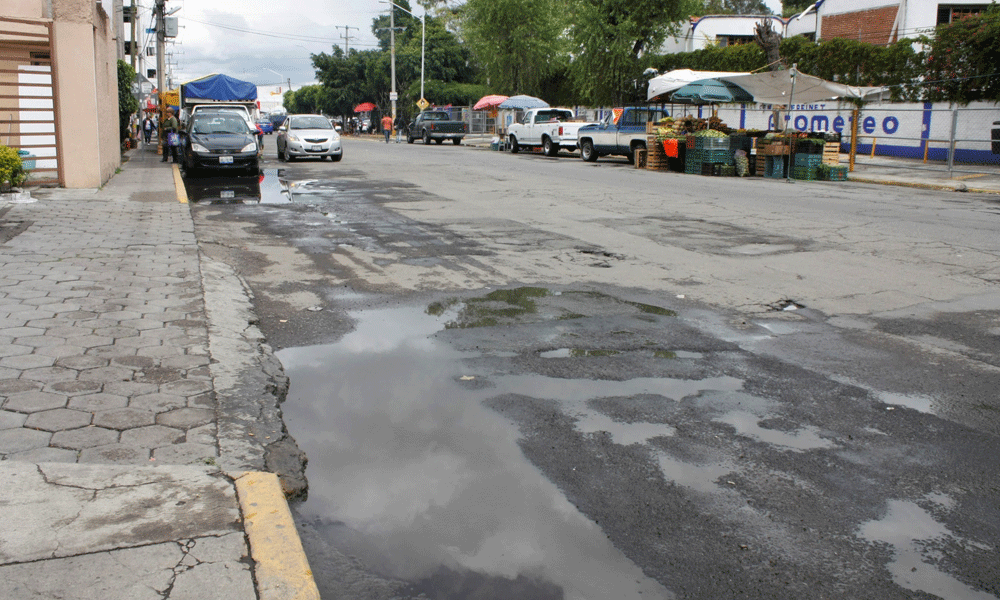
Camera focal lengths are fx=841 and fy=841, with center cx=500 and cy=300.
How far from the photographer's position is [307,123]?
2780cm

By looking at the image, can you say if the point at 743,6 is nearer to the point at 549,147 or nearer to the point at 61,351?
the point at 549,147

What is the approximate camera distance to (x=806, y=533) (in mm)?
3424

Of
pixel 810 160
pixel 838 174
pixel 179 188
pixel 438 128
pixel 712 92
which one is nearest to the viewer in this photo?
pixel 179 188

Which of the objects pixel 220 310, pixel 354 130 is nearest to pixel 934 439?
pixel 220 310

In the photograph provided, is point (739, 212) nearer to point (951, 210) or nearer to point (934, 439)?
point (951, 210)

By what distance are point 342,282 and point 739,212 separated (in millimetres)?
7968

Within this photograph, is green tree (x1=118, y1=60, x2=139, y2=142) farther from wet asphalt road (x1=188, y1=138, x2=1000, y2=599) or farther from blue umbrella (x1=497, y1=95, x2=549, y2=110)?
wet asphalt road (x1=188, y1=138, x2=1000, y2=599)

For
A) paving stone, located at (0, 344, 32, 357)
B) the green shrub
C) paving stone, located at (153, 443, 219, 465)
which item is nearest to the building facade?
the green shrub

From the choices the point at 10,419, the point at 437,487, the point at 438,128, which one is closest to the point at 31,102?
the point at 10,419

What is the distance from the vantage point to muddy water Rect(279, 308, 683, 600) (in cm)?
315

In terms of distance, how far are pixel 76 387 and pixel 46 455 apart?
0.95 metres

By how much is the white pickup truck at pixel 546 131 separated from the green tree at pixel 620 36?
6608mm

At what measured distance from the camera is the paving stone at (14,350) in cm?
525

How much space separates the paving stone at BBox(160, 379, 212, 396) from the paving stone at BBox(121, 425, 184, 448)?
510 millimetres
